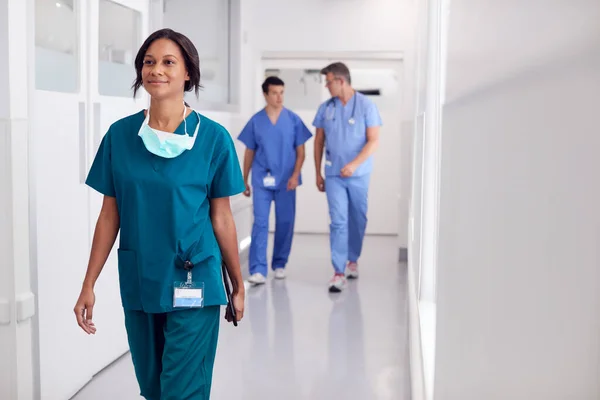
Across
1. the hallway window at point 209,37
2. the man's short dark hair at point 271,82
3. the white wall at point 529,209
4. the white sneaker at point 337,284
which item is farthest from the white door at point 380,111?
the white wall at point 529,209

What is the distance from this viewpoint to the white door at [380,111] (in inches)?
315

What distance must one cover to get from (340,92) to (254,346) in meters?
2.13

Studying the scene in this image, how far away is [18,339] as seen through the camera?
273 cm

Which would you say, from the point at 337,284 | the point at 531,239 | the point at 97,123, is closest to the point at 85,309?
the point at 97,123

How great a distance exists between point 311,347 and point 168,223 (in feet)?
6.56

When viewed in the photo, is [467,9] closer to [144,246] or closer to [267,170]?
[144,246]

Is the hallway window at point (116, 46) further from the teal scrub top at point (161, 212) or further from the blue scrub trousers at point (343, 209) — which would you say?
the blue scrub trousers at point (343, 209)

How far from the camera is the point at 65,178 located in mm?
3084

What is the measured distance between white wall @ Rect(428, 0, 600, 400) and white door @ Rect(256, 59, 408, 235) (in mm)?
6701

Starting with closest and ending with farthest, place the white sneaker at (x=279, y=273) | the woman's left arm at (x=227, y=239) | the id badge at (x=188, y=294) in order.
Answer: the id badge at (x=188, y=294) → the woman's left arm at (x=227, y=239) → the white sneaker at (x=279, y=273)

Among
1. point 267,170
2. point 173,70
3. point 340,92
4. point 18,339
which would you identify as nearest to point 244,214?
point 267,170

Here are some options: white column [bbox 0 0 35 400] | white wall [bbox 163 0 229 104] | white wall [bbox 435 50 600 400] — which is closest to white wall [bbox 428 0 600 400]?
white wall [bbox 435 50 600 400]

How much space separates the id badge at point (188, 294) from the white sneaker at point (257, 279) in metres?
3.41

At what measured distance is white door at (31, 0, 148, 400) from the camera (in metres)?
2.90
